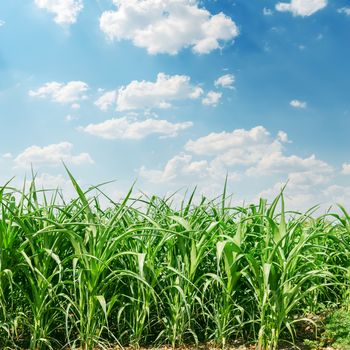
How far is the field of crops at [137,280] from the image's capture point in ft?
11.6

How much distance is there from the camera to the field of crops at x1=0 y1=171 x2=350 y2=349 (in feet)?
11.6

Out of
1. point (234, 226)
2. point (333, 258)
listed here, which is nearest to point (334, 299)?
point (333, 258)

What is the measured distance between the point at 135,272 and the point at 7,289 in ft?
3.10

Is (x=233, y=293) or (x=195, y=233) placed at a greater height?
(x=195, y=233)

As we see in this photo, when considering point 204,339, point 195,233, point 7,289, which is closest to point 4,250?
point 7,289

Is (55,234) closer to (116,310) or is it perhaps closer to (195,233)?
(116,310)

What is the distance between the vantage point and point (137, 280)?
12.1 feet

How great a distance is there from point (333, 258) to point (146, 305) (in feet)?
7.56

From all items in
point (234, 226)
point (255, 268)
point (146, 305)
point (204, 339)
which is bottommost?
point (204, 339)

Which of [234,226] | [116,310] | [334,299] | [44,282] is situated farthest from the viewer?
[334,299]

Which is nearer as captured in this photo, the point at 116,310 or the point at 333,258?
the point at 116,310

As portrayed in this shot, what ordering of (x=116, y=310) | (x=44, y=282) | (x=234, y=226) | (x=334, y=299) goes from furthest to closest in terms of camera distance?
(x=334, y=299)
(x=234, y=226)
(x=116, y=310)
(x=44, y=282)

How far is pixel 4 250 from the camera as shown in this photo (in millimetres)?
3629

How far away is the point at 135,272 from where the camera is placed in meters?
3.76
